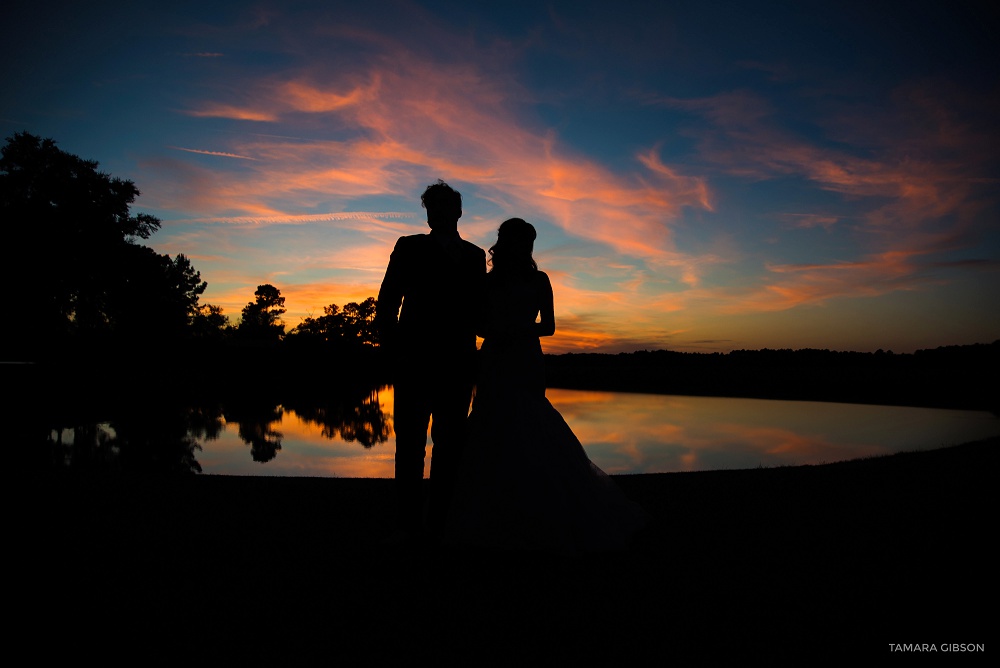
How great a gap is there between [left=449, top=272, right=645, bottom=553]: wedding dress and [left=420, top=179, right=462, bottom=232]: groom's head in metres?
0.54

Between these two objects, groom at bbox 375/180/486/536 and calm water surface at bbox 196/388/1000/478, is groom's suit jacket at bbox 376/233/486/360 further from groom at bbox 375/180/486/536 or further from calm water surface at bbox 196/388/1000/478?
calm water surface at bbox 196/388/1000/478

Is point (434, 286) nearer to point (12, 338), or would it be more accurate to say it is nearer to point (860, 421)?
point (860, 421)

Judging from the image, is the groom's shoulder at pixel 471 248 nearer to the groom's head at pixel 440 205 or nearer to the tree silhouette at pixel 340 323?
the groom's head at pixel 440 205

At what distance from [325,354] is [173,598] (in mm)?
64730

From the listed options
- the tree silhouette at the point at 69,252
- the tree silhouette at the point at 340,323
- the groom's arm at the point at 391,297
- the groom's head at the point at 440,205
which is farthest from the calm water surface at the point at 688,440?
the tree silhouette at the point at 340,323

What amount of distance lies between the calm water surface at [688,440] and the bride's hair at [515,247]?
8534mm

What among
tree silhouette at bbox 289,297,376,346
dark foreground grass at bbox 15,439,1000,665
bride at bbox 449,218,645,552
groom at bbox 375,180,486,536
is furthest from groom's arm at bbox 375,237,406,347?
tree silhouette at bbox 289,297,376,346

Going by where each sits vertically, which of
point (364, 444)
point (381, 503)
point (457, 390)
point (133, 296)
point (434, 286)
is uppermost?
point (133, 296)

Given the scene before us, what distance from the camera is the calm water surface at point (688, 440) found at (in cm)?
1446

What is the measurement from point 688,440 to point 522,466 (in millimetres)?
19062

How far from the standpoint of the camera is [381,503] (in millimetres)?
5410

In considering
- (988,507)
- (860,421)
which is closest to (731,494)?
(988,507)

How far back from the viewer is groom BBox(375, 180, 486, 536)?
12.7ft

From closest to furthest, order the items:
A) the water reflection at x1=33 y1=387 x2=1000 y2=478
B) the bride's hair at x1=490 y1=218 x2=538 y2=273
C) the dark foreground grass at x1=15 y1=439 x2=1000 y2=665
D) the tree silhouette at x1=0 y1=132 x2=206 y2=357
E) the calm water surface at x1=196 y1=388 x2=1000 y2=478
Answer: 1. the dark foreground grass at x1=15 y1=439 x2=1000 y2=665
2. the bride's hair at x1=490 y1=218 x2=538 y2=273
3. the water reflection at x1=33 y1=387 x2=1000 y2=478
4. the calm water surface at x1=196 y1=388 x2=1000 y2=478
5. the tree silhouette at x1=0 y1=132 x2=206 y2=357
